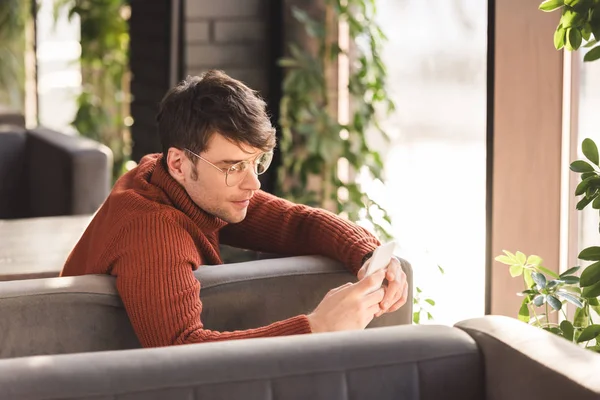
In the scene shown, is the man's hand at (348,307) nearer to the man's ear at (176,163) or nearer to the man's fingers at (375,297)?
the man's fingers at (375,297)

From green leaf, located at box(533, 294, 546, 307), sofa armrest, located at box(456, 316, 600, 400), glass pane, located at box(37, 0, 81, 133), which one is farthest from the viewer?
glass pane, located at box(37, 0, 81, 133)

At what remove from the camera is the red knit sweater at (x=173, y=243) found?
5.39 ft

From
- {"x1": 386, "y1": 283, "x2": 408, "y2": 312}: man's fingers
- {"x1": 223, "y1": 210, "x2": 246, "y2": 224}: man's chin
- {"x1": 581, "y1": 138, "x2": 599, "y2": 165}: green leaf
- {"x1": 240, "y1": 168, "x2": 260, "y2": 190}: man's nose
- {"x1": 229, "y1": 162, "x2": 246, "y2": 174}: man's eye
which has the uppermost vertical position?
{"x1": 581, "y1": 138, "x2": 599, "y2": 165}: green leaf

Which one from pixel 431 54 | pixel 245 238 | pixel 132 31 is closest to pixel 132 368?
pixel 245 238

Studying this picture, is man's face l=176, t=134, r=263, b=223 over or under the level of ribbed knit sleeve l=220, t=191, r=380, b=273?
over

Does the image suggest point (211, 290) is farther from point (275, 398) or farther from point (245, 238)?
point (275, 398)

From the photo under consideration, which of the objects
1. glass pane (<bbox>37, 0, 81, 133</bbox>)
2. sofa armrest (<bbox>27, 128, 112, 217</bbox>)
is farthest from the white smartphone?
glass pane (<bbox>37, 0, 81, 133</bbox>)

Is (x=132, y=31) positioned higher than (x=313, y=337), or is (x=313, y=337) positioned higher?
(x=132, y=31)

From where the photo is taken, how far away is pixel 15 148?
390 centimetres

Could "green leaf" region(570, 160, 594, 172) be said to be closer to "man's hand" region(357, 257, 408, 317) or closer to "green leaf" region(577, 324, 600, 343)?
"green leaf" region(577, 324, 600, 343)

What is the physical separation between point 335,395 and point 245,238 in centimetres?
92

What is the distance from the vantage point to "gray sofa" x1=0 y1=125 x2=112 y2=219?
11.2 feet

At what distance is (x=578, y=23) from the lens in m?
1.61

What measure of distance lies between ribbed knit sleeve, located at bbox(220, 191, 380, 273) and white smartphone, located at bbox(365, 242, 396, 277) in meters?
0.19
